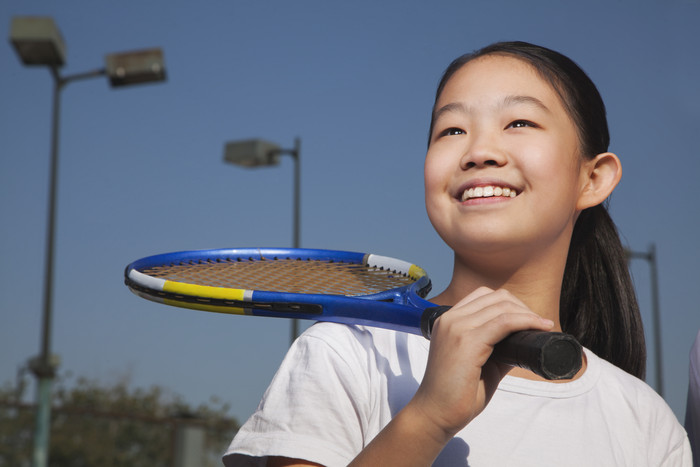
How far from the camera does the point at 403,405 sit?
169cm

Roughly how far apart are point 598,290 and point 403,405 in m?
1.00

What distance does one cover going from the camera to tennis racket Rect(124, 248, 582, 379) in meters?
1.33

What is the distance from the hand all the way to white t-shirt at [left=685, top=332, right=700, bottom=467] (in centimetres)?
109

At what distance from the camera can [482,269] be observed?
192 cm

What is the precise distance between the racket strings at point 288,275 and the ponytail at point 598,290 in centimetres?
51

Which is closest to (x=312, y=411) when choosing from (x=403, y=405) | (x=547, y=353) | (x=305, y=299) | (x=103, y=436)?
(x=403, y=405)

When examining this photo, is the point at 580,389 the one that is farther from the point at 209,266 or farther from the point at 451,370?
the point at 209,266

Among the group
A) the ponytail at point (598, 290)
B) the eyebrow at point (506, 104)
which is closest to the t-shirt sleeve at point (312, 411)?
the eyebrow at point (506, 104)

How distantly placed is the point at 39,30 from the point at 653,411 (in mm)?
10000

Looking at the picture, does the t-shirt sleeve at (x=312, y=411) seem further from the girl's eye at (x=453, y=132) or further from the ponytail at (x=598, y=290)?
the ponytail at (x=598, y=290)

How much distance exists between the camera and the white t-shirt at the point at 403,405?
1.59 m

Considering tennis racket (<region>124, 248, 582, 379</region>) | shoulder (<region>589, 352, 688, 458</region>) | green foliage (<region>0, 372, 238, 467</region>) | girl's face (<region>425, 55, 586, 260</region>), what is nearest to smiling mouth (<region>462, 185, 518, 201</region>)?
girl's face (<region>425, 55, 586, 260</region>)

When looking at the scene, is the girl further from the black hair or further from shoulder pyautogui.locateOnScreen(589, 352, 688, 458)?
the black hair

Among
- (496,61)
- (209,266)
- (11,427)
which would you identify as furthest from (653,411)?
(11,427)
